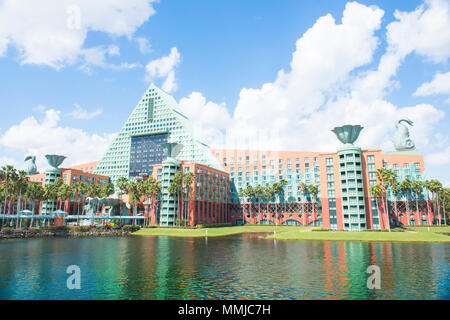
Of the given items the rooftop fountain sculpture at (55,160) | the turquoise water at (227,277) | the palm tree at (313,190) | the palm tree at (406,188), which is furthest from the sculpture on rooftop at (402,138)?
the rooftop fountain sculpture at (55,160)

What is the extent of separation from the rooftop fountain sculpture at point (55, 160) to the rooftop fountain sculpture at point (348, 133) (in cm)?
13337

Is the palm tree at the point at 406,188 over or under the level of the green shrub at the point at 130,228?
over

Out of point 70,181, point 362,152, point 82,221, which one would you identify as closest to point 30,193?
point 82,221

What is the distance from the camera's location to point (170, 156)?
138m

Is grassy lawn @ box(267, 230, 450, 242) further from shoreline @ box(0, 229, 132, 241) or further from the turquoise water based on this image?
shoreline @ box(0, 229, 132, 241)

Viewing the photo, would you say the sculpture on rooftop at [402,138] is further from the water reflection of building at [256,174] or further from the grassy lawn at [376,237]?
the grassy lawn at [376,237]

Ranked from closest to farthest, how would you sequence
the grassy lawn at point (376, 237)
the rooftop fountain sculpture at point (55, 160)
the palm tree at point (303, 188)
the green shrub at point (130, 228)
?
1. the grassy lawn at point (376, 237)
2. the green shrub at point (130, 228)
3. the palm tree at point (303, 188)
4. the rooftop fountain sculpture at point (55, 160)

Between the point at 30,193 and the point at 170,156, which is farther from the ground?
the point at 170,156

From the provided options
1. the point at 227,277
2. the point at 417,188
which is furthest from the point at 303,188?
the point at 227,277

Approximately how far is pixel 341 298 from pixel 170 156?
119 meters

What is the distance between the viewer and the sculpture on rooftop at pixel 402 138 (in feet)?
490

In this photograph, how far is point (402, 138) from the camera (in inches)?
5960

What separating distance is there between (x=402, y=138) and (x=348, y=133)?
2359 inches
